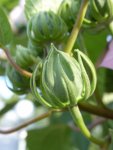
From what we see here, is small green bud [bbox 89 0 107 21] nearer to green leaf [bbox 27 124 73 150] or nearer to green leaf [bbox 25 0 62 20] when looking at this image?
green leaf [bbox 25 0 62 20]

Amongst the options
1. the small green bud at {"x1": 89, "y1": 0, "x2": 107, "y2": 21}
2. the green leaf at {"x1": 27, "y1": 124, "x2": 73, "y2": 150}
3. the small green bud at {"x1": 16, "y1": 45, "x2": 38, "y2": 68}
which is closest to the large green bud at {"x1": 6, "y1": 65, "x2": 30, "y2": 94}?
the small green bud at {"x1": 16, "y1": 45, "x2": 38, "y2": 68}

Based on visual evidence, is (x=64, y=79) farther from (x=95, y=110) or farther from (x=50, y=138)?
(x=50, y=138)

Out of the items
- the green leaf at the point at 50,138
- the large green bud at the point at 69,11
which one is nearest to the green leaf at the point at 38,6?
the large green bud at the point at 69,11

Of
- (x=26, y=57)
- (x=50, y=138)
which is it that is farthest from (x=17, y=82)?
(x=50, y=138)

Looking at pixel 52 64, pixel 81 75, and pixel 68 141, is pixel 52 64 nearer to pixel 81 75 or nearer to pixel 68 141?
pixel 81 75

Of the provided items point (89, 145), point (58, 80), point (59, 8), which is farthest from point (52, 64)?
point (89, 145)
